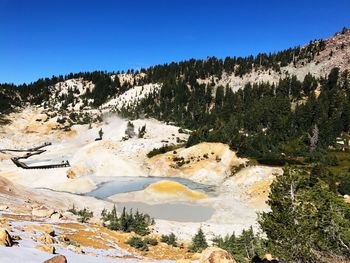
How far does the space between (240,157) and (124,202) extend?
40089mm

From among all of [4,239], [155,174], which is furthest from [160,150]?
[4,239]

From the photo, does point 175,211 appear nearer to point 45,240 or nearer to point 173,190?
point 173,190

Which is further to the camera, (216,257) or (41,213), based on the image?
(41,213)

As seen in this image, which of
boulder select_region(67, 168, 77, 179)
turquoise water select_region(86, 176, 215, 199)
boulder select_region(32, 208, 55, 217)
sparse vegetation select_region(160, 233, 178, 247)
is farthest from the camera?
boulder select_region(67, 168, 77, 179)

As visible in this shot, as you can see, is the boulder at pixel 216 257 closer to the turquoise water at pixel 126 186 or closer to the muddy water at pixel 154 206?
the muddy water at pixel 154 206

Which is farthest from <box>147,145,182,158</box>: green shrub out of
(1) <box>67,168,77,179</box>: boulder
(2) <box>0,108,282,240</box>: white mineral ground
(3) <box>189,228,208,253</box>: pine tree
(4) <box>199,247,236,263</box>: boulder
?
(4) <box>199,247,236,263</box>: boulder

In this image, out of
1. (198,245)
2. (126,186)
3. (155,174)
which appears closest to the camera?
(198,245)

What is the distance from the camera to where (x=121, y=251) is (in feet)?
104

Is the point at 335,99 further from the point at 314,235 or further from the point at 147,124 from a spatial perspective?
the point at 314,235

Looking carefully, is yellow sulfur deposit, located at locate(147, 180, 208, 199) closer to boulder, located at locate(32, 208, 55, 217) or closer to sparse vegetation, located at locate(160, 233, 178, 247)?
sparse vegetation, located at locate(160, 233, 178, 247)

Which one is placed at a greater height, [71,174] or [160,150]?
[160,150]

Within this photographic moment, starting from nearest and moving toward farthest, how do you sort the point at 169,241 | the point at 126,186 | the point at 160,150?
1. the point at 169,241
2. the point at 126,186
3. the point at 160,150

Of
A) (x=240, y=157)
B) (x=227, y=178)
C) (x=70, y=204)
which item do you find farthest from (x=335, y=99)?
(x=70, y=204)

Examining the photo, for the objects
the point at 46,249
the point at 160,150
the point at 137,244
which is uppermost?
the point at 160,150
